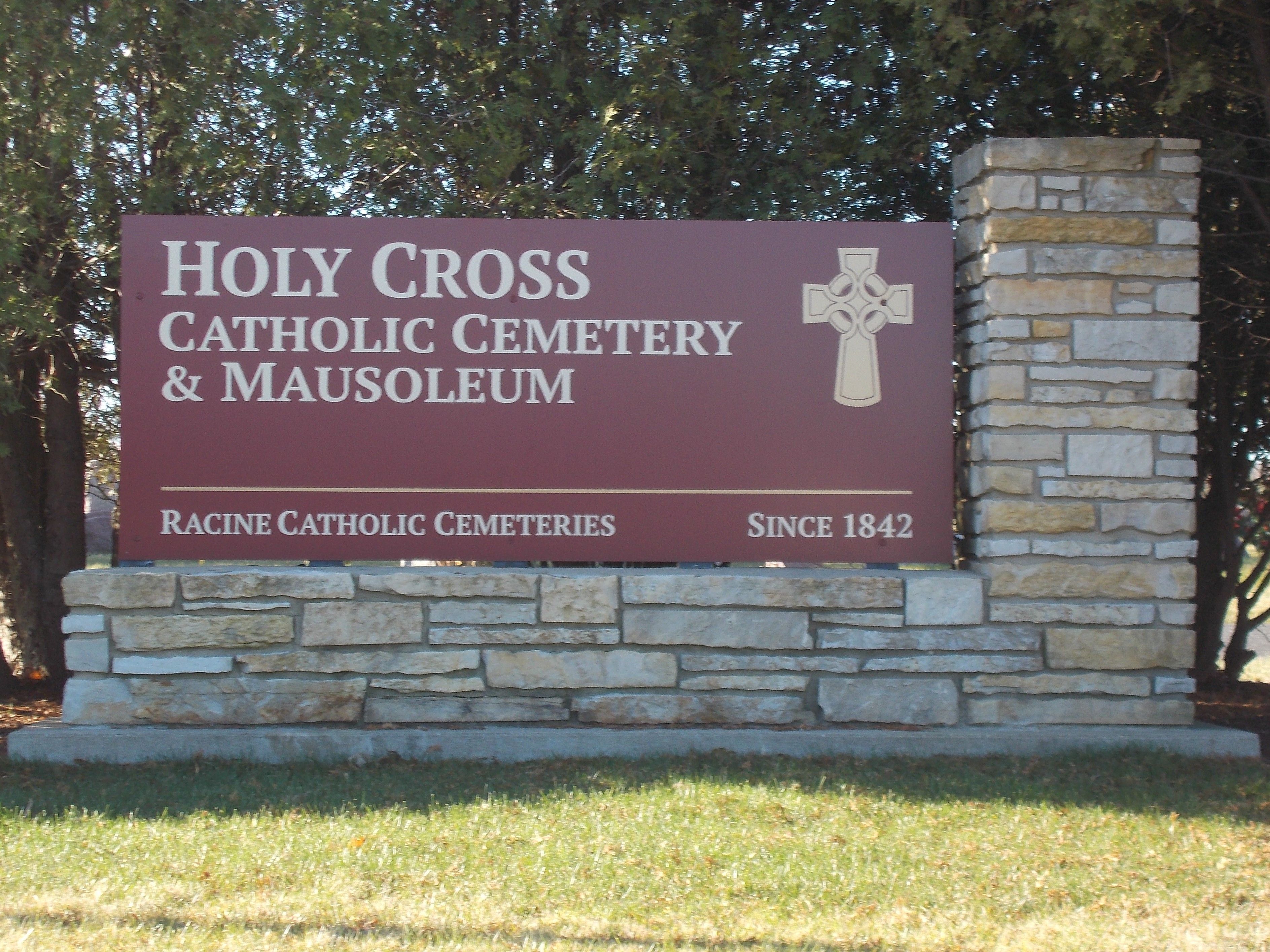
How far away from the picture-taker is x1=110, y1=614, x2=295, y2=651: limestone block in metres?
5.51

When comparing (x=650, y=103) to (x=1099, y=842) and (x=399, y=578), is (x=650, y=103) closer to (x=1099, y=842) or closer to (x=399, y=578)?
(x=399, y=578)

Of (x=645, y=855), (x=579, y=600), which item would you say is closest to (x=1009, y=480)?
(x=579, y=600)

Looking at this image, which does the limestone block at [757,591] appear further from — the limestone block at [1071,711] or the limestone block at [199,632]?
the limestone block at [199,632]

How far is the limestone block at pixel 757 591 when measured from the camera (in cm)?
559

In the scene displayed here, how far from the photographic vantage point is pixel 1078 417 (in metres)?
5.62

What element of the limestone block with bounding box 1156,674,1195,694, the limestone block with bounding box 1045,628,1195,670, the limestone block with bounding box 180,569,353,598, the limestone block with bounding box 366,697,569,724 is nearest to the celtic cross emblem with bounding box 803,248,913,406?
the limestone block with bounding box 1045,628,1195,670

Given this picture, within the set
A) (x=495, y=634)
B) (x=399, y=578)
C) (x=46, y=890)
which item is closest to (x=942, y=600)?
(x=495, y=634)

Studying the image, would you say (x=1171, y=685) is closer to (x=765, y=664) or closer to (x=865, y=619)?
(x=865, y=619)

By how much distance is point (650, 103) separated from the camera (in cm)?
688

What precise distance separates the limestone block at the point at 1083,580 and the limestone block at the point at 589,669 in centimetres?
166

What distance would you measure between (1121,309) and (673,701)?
2.88 m

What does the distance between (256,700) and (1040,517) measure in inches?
152

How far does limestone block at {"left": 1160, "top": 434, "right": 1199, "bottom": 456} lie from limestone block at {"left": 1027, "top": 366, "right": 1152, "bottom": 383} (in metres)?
0.30

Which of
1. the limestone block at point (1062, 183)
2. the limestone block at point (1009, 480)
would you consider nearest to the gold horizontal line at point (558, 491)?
the limestone block at point (1009, 480)
